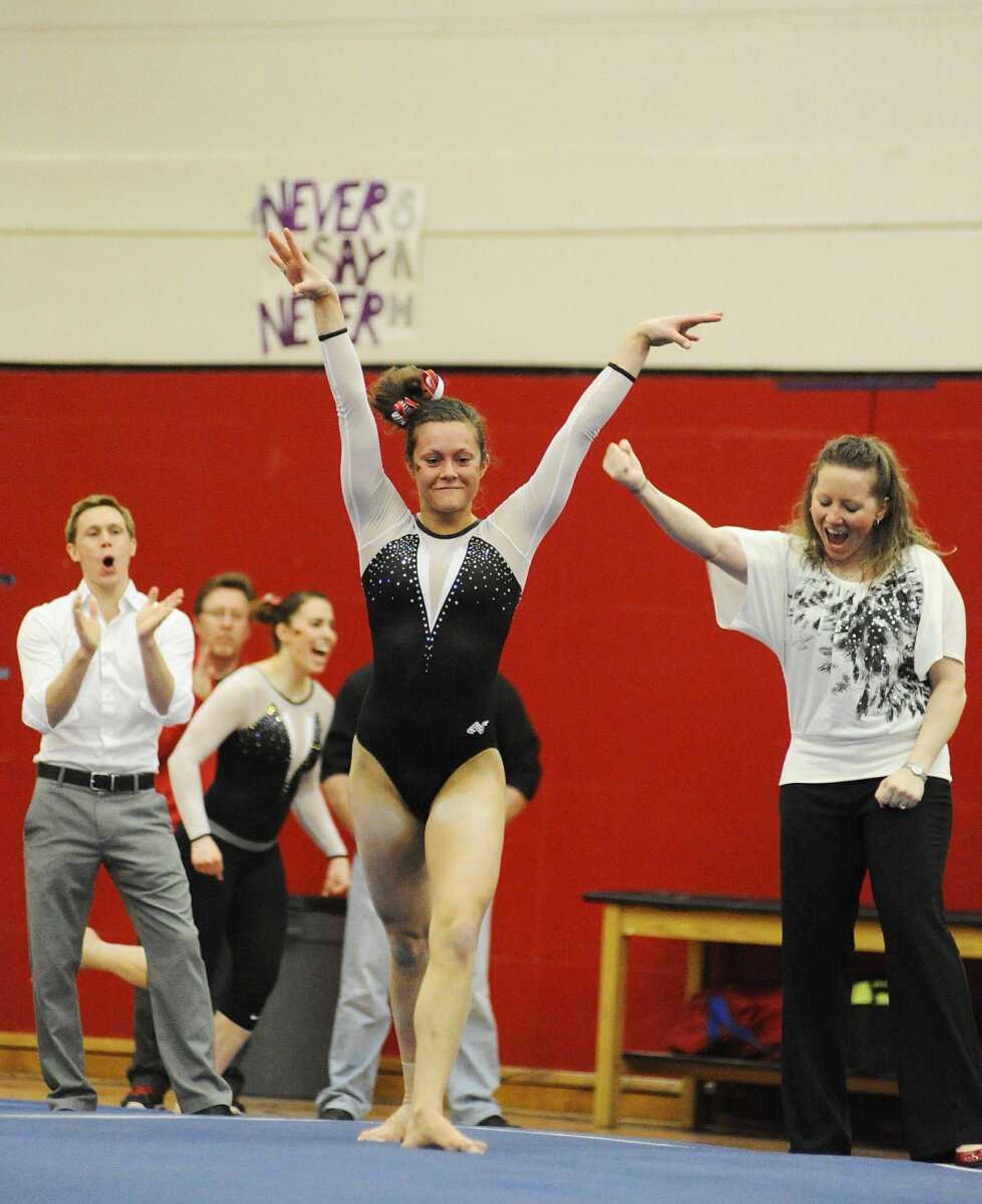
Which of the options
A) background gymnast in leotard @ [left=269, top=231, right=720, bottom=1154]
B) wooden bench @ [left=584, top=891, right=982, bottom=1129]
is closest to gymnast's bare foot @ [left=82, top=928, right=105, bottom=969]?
wooden bench @ [left=584, top=891, right=982, bottom=1129]

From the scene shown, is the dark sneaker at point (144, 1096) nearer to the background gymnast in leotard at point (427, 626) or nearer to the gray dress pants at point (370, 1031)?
the gray dress pants at point (370, 1031)

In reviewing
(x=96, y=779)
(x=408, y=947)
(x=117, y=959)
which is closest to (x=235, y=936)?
(x=117, y=959)

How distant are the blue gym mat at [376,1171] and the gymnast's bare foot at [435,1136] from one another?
2.5 inches

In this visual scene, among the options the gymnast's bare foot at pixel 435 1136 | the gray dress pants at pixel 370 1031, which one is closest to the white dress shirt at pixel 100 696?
the gray dress pants at pixel 370 1031

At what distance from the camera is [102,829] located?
502cm

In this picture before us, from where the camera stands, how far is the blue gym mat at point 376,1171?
9.53ft

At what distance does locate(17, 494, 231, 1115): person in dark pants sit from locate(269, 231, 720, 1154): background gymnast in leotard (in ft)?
3.85

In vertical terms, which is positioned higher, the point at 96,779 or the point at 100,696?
the point at 100,696

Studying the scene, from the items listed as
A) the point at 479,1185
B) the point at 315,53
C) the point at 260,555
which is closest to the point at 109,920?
the point at 260,555

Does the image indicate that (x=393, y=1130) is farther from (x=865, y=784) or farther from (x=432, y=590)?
(x=865, y=784)

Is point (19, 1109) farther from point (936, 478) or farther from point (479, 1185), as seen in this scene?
point (936, 478)

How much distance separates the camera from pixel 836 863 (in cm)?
420

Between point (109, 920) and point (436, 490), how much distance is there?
397 centimetres

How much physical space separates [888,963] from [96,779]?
2187mm
